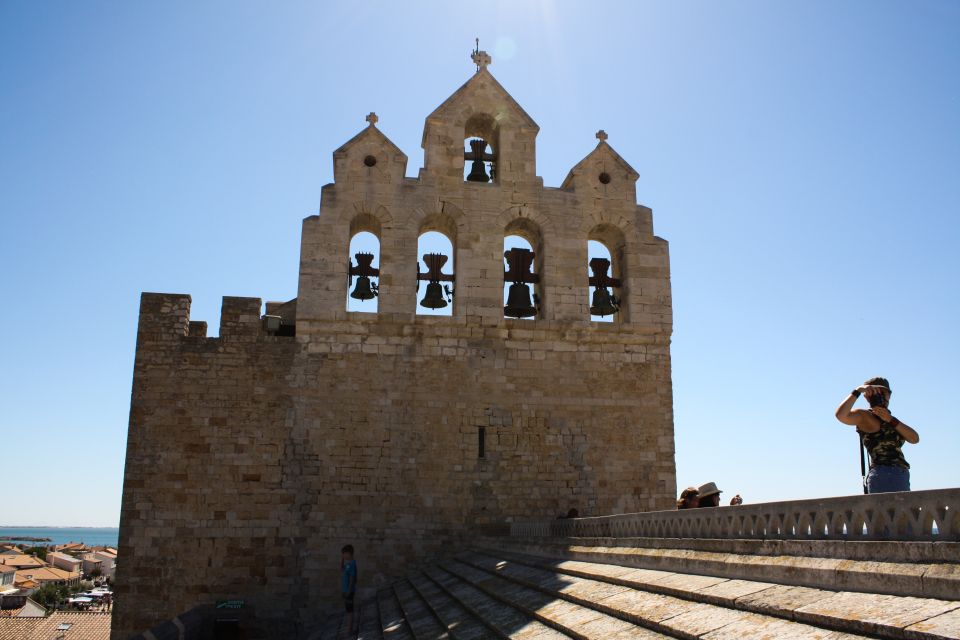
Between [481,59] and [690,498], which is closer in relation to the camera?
[690,498]

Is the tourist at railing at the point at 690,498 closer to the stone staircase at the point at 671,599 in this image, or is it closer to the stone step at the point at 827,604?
the stone staircase at the point at 671,599

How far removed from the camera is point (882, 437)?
5555mm

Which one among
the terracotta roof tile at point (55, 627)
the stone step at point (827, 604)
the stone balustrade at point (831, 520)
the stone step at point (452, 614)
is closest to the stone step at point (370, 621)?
the stone step at point (452, 614)

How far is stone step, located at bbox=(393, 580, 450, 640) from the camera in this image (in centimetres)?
686

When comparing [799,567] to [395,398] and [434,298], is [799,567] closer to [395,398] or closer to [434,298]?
[395,398]

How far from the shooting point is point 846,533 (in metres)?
4.03

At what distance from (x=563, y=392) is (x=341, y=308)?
4192 millimetres

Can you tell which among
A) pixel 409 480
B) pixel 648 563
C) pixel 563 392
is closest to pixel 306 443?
pixel 409 480

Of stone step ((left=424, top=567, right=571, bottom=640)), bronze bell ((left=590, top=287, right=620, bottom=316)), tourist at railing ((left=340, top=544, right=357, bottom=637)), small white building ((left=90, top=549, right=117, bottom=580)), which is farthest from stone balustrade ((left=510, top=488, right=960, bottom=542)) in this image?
small white building ((left=90, top=549, right=117, bottom=580))

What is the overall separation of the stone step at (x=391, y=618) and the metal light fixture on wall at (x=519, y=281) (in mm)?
5319

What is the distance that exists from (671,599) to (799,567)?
3.03 feet

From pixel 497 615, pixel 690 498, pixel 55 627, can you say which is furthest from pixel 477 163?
pixel 55 627

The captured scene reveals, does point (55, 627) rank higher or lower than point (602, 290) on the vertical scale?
lower

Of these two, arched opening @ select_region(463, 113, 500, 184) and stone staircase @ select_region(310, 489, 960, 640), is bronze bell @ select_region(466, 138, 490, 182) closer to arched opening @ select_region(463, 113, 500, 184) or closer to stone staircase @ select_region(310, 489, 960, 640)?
arched opening @ select_region(463, 113, 500, 184)
